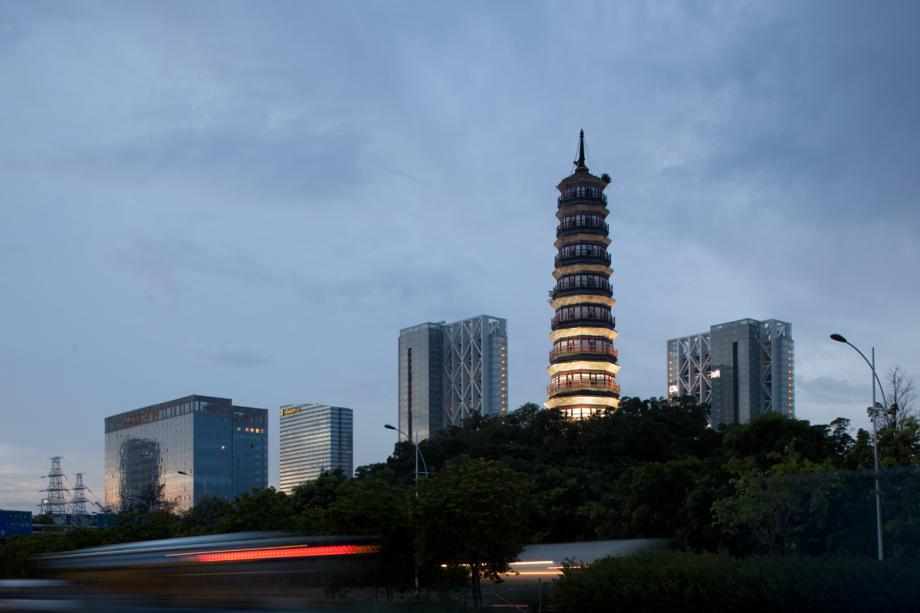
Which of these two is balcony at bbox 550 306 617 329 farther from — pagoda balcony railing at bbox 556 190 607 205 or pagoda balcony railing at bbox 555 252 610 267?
pagoda balcony railing at bbox 556 190 607 205

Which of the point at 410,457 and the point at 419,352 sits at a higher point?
the point at 419,352

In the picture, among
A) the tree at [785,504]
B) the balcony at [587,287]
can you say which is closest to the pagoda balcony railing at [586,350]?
the balcony at [587,287]

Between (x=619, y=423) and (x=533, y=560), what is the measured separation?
147 feet

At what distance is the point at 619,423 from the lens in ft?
288

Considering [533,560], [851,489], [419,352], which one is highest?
[419,352]

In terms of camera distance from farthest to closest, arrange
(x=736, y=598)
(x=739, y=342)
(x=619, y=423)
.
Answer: (x=739, y=342) < (x=619, y=423) < (x=736, y=598)

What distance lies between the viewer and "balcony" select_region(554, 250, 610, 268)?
10594 cm

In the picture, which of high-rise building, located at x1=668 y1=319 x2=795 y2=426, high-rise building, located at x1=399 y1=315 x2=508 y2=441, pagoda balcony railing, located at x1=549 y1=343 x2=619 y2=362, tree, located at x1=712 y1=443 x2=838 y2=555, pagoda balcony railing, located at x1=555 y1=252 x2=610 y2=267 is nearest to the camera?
tree, located at x1=712 y1=443 x2=838 y2=555

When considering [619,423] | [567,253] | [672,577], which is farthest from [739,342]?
[672,577]

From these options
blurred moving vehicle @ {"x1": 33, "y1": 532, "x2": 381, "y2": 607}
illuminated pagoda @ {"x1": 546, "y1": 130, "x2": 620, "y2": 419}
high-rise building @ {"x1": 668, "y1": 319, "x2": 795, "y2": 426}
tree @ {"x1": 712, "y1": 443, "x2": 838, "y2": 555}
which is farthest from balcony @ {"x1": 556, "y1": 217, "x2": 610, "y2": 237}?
blurred moving vehicle @ {"x1": 33, "y1": 532, "x2": 381, "y2": 607}

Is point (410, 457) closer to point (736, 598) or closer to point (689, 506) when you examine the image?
point (689, 506)

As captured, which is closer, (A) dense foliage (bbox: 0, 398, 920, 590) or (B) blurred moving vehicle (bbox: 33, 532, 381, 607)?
(B) blurred moving vehicle (bbox: 33, 532, 381, 607)

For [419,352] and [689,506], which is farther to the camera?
[419,352]

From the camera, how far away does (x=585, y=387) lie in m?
106
